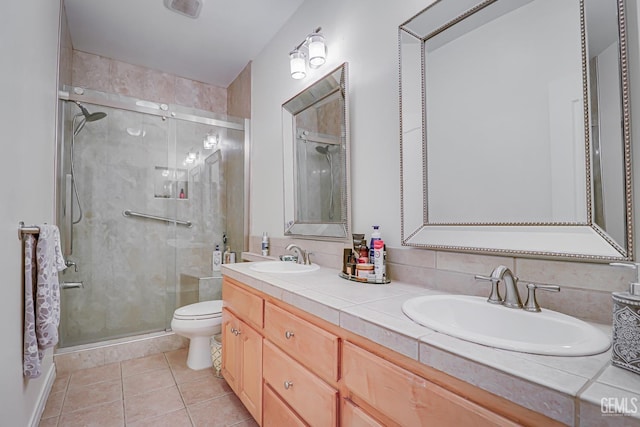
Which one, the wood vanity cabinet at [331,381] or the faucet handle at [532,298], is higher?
the faucet handle at [532,298]

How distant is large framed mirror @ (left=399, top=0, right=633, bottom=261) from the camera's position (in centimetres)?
86

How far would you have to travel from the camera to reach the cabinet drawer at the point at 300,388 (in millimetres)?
1028

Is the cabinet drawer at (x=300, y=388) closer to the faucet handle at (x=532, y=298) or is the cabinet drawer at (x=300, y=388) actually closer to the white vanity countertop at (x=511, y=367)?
the white vanity countertop at (x=511, y=367)

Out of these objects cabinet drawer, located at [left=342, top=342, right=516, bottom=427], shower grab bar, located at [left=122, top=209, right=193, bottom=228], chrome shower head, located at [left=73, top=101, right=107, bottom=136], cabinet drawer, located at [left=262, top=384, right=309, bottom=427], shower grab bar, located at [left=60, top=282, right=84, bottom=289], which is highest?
chrome shower head, located at [left=73, top=101, right=107, bottom=136]

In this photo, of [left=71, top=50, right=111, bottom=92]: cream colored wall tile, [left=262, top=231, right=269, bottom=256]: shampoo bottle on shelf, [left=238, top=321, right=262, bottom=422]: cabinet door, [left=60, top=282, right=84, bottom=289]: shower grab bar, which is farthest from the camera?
[left=71, top=50, right=111, bottom=92]: cream colored wall tile

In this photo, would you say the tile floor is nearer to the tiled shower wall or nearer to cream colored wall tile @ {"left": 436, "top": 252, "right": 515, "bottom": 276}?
cream colored wall tile @ {"left": 436, "top": 252, "right": 515, "bottom": 276}

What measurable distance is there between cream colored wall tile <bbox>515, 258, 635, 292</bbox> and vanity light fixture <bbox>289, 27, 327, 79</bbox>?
60.8 inches

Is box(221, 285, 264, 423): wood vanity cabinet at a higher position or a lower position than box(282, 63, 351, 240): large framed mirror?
lower

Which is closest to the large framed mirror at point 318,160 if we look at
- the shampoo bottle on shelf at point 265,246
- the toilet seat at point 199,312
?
the shampoo bottle on shelf at point 265,246

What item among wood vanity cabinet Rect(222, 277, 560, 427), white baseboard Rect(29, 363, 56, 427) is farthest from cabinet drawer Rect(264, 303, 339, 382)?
white baseboard Rect(29, 363, 56, 427)

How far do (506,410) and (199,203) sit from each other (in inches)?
112

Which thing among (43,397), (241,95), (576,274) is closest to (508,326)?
(576,274)

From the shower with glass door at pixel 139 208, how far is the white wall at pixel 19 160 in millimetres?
702

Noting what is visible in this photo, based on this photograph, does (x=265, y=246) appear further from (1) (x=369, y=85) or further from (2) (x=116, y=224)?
(1) (x=369, y=85)
